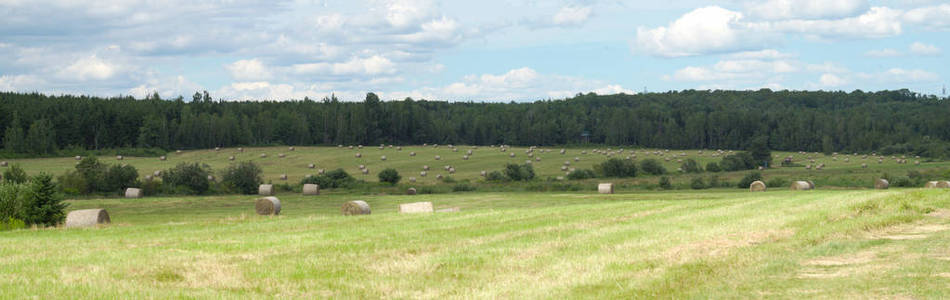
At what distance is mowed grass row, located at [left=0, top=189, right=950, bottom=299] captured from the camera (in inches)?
524

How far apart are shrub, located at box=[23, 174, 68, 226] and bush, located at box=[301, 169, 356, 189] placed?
137ft

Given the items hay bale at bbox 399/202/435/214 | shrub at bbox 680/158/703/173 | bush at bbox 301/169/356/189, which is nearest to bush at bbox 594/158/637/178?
shrub at bbox 680/158/703/173

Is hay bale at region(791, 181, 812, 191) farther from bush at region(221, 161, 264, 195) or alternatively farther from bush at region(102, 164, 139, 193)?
bush at region(102, 164, 139, 193)

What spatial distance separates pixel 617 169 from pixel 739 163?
67.9 feet

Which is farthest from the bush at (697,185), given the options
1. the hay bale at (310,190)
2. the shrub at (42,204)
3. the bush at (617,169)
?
the shrub at (42,204)

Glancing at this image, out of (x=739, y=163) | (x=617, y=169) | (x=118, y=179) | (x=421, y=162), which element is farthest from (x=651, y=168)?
(x=118, y=179)

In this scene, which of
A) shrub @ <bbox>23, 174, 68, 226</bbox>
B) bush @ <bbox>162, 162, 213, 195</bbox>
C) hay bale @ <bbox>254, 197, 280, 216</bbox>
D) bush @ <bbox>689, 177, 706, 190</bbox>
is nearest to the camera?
shrub @ <bbox>23, 174, 68, 226</bbox>

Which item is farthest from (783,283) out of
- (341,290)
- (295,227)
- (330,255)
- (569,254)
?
(295,227)

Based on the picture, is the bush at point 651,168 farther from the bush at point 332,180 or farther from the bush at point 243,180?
the bush at point 243,180

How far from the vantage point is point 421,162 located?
99.2m

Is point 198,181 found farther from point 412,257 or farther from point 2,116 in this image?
point 2,116

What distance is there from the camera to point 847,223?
68.3 feet

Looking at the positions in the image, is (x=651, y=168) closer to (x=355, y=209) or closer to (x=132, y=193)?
(x=132, y=193)

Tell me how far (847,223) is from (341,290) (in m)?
13.0
